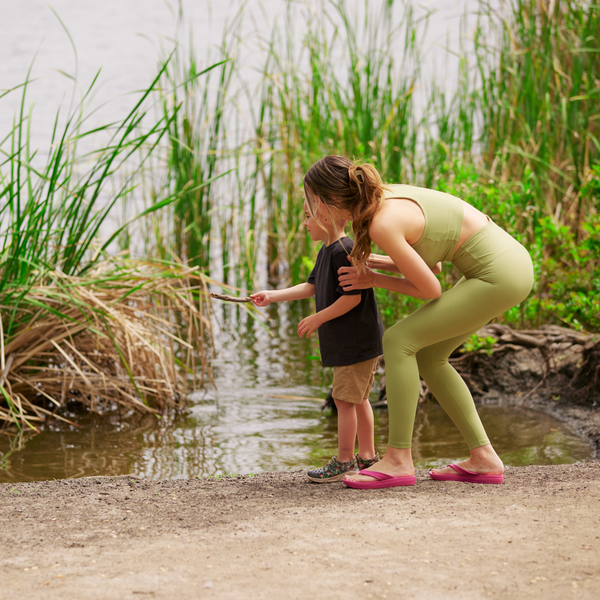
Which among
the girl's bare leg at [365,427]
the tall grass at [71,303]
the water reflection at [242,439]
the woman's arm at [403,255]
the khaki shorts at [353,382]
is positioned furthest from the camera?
the tall grass at [71,303]

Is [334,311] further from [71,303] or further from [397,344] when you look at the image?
[71,303]

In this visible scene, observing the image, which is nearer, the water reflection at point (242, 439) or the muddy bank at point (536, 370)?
the water reflection at point (242, 439)

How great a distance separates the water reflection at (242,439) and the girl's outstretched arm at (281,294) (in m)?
1.03

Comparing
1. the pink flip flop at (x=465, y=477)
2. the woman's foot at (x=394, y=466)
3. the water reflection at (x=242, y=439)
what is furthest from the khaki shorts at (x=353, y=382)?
the water reflection at (x=242, y=439)

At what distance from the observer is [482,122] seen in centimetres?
654

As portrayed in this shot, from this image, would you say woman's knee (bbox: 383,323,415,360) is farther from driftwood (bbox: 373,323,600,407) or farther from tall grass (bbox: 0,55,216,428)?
driftwood (bbox: 373,323,600,407)

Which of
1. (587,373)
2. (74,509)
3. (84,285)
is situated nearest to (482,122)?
(587,373)

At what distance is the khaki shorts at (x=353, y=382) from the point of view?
2729 mm

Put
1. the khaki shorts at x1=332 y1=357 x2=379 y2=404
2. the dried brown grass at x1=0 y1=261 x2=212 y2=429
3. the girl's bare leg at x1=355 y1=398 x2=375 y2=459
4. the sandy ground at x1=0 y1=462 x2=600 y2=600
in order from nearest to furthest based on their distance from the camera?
the sandy ground at x1=0 y1=462 x2=600 y2=600 < the khaki shorts at x1=332 y1=357 x2=379 y2=404 < the girl's bare leg at x1=355 y1=398 x2=375 y2=459 < the dried brown grass at x1=0 y1=261 x2=212 y2=429

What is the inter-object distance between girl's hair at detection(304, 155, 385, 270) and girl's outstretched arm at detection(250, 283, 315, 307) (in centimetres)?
35

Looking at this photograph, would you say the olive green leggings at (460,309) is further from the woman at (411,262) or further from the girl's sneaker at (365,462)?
the girl's sneaker at (365,462)

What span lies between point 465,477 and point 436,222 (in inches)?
38.5

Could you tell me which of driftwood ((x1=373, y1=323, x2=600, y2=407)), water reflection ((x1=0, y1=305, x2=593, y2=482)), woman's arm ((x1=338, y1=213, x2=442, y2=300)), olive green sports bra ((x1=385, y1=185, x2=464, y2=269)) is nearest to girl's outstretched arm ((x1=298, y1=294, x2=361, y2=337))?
woman's arm ((x1=338, y1=213, x2=442, y2=300))

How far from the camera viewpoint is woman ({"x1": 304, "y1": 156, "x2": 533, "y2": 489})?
255cm
